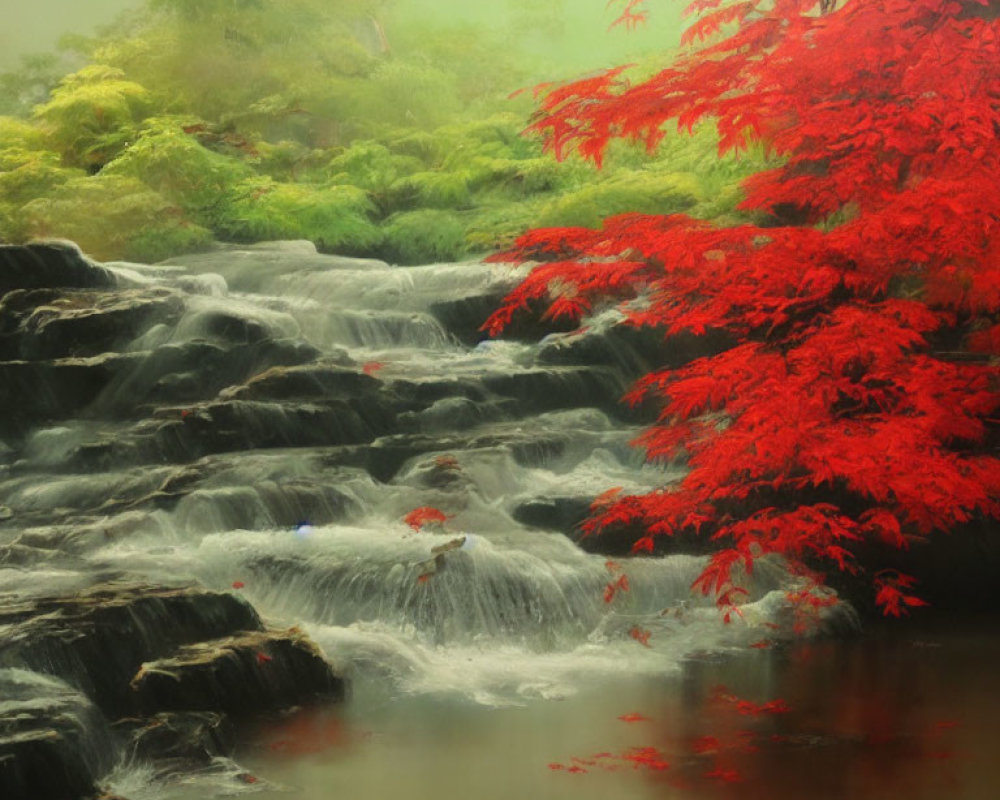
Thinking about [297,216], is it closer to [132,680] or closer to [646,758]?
[132,680]

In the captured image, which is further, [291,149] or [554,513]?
Answer: [291,149]

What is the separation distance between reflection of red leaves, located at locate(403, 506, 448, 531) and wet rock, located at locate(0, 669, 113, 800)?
81.0 inches

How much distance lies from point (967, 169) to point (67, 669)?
3769mm

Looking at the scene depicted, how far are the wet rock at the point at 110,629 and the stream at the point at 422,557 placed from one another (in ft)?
0.88

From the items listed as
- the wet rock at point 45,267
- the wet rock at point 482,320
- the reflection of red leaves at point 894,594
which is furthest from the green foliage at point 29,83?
the reflection of red leaves at point 894,594

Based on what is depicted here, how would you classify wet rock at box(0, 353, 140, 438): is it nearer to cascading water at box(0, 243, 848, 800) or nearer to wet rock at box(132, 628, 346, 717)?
cascading water at box(0, 243, 848, 800)

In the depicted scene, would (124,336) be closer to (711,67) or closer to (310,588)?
(310,588)

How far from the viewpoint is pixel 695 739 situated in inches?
142

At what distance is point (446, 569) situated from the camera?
4.66 m

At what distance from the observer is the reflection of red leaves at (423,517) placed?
5294 millimetres

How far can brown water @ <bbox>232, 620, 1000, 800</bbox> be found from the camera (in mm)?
3277

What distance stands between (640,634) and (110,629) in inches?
81.0

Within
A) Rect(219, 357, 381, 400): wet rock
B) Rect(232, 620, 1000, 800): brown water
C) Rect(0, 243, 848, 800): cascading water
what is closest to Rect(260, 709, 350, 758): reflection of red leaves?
Rect(232, 620, 1000, 800): brown water

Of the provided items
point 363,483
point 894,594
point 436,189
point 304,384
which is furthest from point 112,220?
point 894,594
